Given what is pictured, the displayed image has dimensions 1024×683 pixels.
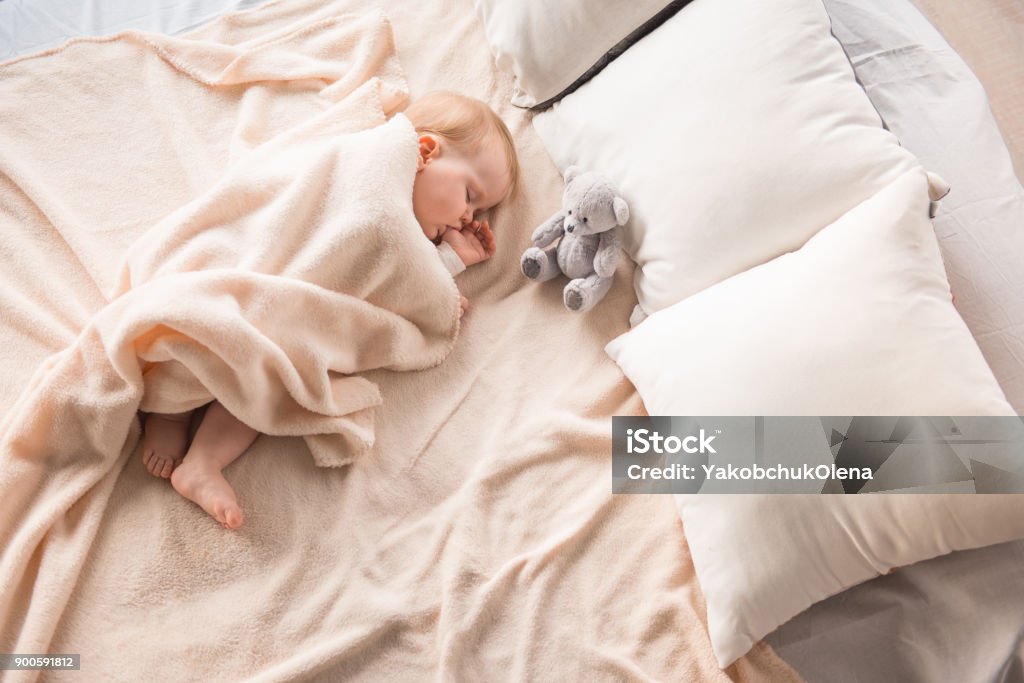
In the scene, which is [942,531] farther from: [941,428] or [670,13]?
[670,13]

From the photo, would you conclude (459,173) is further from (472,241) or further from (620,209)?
(620,209)

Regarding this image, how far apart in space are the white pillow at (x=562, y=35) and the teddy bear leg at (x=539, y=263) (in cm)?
33

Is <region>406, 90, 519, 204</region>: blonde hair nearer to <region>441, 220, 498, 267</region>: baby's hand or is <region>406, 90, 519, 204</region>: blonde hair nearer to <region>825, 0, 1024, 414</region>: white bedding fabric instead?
<region>441, 220, 498, 267</region>: baby's hand

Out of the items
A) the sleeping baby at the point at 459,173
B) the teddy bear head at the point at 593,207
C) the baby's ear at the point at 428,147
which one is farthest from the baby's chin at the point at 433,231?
the teddy bear head at the point at 593,207

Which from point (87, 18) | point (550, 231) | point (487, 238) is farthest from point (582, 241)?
point (87, 18)

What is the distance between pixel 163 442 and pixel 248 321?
20 centimetres

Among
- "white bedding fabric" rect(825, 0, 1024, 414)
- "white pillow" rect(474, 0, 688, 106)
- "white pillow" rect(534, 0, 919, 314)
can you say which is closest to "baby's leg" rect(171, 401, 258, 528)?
"white pillow" rect(534, 0, 919, 314)

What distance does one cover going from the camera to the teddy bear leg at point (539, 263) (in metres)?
1.29

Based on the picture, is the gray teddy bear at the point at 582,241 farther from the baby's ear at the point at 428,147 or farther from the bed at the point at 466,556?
the baby's ear at the point at 428,147

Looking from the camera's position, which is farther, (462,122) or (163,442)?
(462,122)

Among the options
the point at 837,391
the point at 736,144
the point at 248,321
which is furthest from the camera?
the point at 736,144

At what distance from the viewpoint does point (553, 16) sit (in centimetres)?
140

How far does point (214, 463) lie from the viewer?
108 centimetres

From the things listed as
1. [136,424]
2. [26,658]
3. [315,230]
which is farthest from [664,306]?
[26,658]
